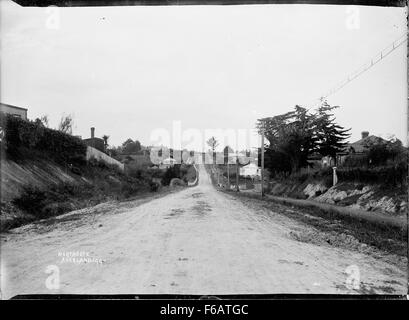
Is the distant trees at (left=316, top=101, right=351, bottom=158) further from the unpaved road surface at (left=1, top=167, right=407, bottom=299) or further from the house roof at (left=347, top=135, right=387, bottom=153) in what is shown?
the unpaved road surface at (left=1, top=167, right=407, bottom=299)

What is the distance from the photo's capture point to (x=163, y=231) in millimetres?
8586

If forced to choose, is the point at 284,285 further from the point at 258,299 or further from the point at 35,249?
the point at 35,249

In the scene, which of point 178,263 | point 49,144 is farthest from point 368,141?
point 49,144

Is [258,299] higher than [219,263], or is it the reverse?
[258,299]

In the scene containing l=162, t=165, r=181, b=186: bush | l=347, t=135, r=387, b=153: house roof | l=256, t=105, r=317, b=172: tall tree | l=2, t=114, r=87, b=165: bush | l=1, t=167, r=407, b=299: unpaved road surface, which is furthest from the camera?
l=162, t=165, r=181, b=186: bush

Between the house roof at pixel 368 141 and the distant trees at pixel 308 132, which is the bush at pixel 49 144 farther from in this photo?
the house roof at pixel 368 141

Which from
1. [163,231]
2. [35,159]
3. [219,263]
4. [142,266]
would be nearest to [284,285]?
[219,263]

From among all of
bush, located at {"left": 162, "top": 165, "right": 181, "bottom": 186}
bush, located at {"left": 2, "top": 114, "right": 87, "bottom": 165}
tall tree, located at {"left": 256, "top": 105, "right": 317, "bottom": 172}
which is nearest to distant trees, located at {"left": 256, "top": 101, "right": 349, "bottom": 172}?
tall tree, located at {"left": 256, "top": 105, "right": 317, "bottom": 172}

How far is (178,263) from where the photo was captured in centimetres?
510

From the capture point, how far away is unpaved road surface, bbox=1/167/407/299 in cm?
361

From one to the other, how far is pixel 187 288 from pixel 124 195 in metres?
16.8

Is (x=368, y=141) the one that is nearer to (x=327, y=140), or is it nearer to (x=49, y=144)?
(x=327, y=140)

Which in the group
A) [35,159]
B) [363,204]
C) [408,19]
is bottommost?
[363,204]

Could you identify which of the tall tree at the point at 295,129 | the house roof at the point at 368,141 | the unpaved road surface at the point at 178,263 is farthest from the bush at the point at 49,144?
the house roof at the point at 368,141
